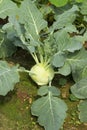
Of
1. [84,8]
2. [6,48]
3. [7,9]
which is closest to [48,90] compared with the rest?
[6,48]

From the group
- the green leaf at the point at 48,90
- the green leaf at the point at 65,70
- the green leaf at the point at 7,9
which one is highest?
the green leaf at the point at 7,9

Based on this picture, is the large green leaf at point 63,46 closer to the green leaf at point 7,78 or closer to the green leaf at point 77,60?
the green leaf at point 77,60

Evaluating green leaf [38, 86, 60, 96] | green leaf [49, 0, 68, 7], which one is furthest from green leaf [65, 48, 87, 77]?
green leaf [49, 0, 68, 7]

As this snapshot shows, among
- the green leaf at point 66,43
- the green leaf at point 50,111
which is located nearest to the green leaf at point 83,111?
the green leaf at point 50,111

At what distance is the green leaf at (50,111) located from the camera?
7.44ft

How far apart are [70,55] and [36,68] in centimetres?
26

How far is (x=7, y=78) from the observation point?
2.35 meters

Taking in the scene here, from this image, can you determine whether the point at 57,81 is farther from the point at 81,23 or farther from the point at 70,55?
the point at 81,23

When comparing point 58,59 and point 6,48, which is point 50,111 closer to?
point 58,59

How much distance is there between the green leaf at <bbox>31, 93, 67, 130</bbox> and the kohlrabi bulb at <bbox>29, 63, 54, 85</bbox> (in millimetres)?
179

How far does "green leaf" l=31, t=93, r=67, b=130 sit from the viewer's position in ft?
7.44

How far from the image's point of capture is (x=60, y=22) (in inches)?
104

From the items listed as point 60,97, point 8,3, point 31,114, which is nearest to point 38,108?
point 31,114

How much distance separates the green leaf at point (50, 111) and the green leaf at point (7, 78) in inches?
7.8
